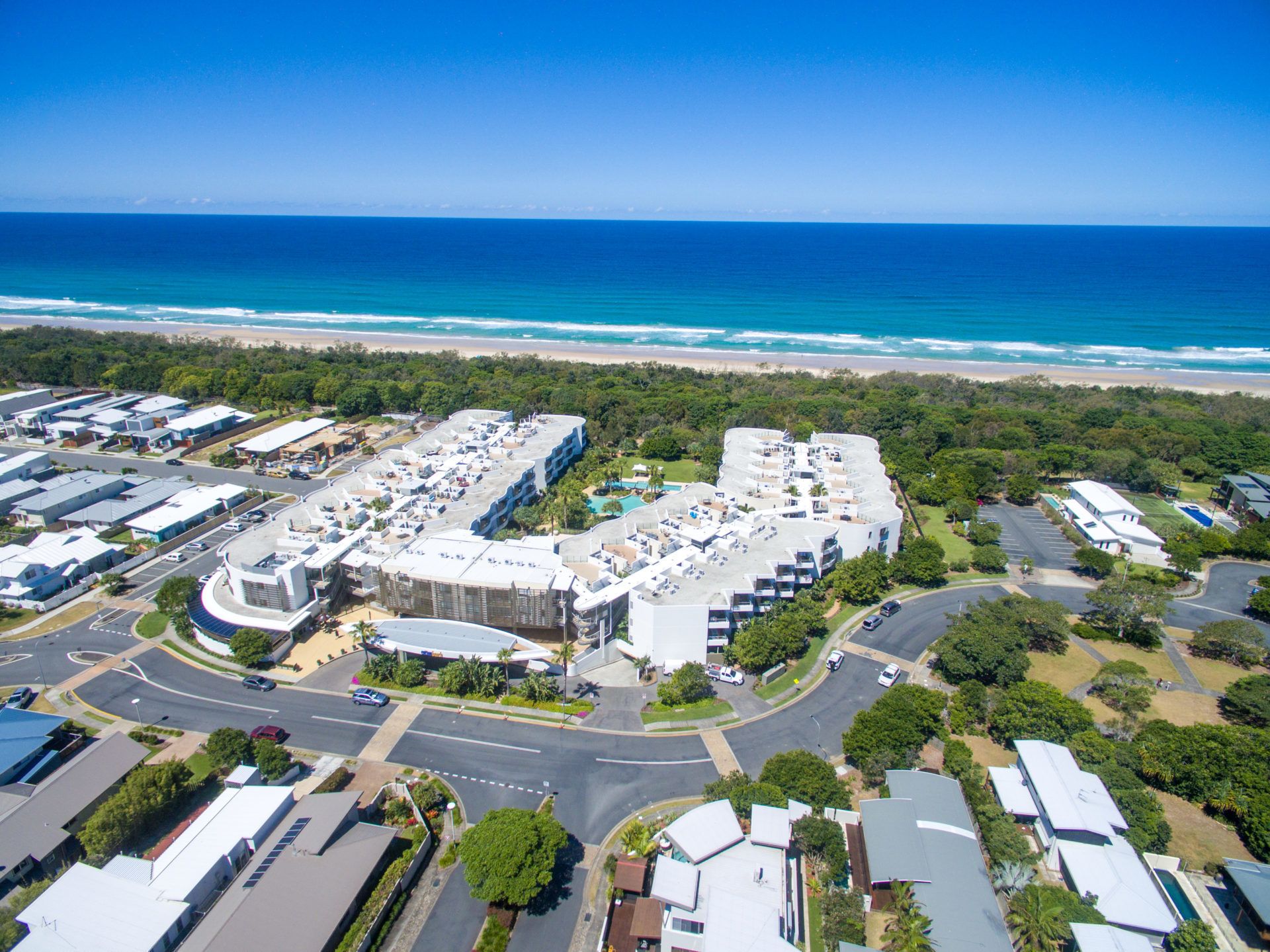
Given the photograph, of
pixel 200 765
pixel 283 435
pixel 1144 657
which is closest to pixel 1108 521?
pixel 1144 657

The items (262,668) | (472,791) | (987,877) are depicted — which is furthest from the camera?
(262,668)

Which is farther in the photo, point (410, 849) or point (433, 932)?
point (410, 849)

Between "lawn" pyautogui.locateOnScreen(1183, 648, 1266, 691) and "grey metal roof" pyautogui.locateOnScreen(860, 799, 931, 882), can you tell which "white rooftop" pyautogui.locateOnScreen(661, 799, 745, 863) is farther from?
"lawn" pyautogui.locateOnScreen(1183, 648, 1266, 691)

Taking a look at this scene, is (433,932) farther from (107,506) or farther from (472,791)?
(107,506)

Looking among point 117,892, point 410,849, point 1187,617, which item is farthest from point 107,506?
point 1187,617

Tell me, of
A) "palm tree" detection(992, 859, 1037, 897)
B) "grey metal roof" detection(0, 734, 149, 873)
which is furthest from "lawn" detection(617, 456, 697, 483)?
"grey metal roof" detection(0, 734, 149, 873)

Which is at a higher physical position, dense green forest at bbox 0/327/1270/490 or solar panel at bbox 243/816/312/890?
dense green forest at bbox 0/327/1270/490

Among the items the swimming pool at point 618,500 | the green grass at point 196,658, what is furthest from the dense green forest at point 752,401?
the green grass at point 196,658
